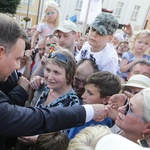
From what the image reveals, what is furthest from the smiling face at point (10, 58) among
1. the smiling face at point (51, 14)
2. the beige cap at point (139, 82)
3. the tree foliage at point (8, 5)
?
the tree foliage at point (8, 5)

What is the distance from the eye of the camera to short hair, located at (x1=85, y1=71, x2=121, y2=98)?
190 cm

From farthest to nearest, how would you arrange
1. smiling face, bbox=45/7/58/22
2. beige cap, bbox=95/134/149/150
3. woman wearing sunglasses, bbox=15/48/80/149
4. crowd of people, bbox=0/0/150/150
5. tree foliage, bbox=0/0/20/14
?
1. tree foliage, bbox=0/0/20/14
2. smiling face, bbox=45/7/58/22
3. woman wearing sunglasses, bbox=15/48/80/149
4. crowd of people, bbox=0/0/150/150
5. beige cap, bbox=95/134/149/150

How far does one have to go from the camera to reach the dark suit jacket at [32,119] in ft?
3.72

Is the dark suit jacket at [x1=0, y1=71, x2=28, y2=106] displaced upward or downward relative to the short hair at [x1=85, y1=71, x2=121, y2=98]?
downward

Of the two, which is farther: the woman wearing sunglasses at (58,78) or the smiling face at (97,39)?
the smiling face at (97,39)

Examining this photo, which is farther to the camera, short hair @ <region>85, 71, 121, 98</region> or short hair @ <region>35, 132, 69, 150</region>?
short hair @ <region>85, 71, 121, 98</region>

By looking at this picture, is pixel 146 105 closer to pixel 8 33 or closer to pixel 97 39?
pixel 8 33

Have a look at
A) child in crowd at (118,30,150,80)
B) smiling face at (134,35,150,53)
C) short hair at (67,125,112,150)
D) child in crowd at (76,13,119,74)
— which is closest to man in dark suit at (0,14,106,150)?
short hair at (67,125,112,150)

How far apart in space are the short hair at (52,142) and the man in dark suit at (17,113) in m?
0.28

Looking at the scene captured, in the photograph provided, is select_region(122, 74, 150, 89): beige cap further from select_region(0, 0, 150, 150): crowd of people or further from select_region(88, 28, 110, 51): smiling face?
select_region(88, 28, 110, 51): smiling face

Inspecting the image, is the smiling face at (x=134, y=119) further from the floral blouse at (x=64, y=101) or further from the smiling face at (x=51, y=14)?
the smiling face at (x=51, y=14)

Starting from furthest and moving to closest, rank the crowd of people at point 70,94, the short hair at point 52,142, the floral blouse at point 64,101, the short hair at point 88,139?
the floral blouse at point 64,101, the short hair at point 52,142, the crowd of people at point 70,94, the short hair at point 88,139

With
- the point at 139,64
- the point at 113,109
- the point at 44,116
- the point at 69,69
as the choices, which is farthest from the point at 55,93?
the point at 139,64

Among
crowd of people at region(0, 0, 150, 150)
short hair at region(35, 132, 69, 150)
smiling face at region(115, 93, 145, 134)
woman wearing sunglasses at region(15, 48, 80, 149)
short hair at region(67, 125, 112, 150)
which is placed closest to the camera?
short hair at region(67, 125, 112, 150)
